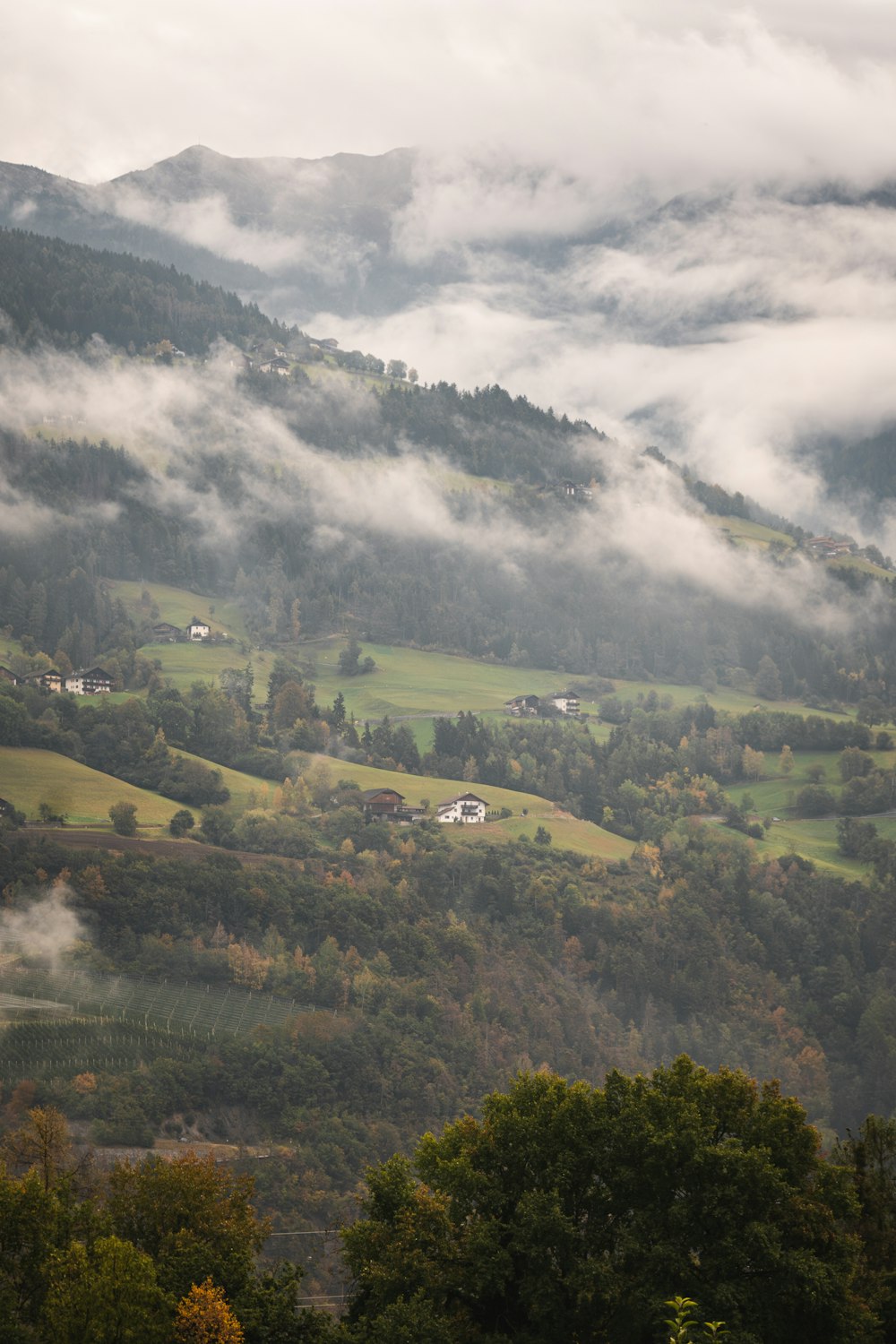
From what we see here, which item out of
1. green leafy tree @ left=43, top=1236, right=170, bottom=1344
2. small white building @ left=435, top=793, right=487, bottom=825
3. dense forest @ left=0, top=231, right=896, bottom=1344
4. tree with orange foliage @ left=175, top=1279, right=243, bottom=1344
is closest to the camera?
green leafy tree @ left=43, top=1236, right=170, bottom=1344

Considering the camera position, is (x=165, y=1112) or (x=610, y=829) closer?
(x=165, y=1112)

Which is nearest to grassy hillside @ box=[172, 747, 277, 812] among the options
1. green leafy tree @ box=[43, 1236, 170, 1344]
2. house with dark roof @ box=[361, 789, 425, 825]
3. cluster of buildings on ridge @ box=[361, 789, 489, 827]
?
house with dark roof @ box=[361, 789, 425, 825]

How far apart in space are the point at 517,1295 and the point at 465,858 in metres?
113

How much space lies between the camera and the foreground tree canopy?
43.1 metres

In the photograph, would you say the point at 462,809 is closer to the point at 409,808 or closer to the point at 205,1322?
the point at 409,808

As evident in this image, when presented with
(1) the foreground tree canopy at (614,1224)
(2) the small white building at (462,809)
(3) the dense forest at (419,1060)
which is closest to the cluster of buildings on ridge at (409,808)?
(2) the small white building at (462,809)

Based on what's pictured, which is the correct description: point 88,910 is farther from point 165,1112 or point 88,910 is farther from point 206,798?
point 206,798

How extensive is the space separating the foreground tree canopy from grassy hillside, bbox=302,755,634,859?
402 feet

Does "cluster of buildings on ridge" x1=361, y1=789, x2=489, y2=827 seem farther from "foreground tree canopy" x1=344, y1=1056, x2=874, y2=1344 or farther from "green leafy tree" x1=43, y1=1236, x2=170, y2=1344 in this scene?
"green leafy tree" x1=43, y1=1236, x2=170, y2=1344

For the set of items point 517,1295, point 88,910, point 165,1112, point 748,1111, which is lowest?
point 165,1112

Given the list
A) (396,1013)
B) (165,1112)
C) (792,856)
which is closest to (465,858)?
(396,1013)

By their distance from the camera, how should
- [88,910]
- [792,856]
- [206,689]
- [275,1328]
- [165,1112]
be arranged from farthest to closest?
1. [206,689]
2. [792,856]
3. [88,910]
4. [165,1112]
5. [275,1328]

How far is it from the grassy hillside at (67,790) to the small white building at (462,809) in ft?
116

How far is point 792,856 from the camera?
181 m
